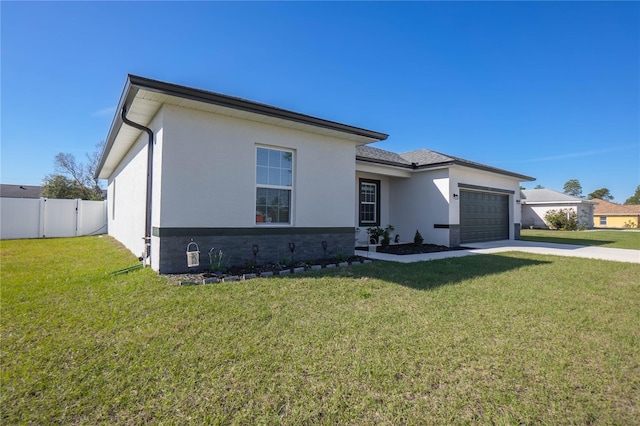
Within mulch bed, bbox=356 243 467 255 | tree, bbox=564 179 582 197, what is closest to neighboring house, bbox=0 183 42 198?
mulch bed, bbox=356 243 467 255

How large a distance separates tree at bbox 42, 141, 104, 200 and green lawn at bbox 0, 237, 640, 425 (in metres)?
33.8

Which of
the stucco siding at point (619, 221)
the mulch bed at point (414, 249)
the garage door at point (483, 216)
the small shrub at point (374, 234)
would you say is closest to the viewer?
the mulch bed at point (414, 249)

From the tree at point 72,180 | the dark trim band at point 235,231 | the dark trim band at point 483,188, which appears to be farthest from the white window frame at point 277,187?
the tree at point 72,180

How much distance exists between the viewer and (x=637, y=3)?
8523 mm

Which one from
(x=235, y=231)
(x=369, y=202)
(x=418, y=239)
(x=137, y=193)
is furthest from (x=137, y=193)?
(x=418, y=239)

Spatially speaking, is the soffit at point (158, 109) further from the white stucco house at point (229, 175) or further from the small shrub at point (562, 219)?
the small shrub at point (562, 219)

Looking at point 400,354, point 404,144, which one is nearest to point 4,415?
point 400,354

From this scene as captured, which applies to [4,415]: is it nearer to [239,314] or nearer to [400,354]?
[239,314]

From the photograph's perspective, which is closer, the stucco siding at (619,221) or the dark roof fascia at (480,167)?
the dark roof fascia at (480,167)

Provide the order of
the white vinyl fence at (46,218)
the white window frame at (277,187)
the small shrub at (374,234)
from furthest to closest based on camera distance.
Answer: the white vinyl fence at (46,218), the small shrub at (374,234), the white window frame at (277,187)

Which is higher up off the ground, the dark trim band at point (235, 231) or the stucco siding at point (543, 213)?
the stucco siding at point (543, 213)

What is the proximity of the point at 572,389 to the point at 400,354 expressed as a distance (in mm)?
1441

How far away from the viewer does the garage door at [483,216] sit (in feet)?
44.5

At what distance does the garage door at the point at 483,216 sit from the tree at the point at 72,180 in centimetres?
3504
